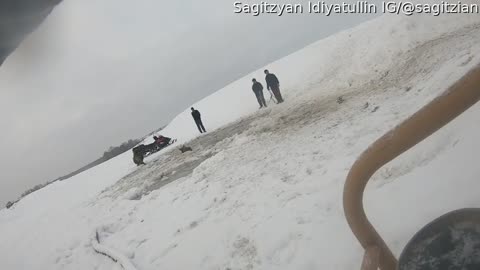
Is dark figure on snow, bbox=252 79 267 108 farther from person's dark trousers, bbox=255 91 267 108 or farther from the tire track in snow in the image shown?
the tire track in snow

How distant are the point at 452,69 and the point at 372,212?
198 inches

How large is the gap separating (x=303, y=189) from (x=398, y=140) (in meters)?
3.45

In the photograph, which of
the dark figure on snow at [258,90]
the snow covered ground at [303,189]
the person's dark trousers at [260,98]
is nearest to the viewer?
the snow covered ground at [303,189]

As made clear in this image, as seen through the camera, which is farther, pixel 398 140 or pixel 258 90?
pixel 258 90

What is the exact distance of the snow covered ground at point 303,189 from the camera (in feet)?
11.9

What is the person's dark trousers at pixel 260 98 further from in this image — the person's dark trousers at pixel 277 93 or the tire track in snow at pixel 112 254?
the tire track in snow at pixel 112 254

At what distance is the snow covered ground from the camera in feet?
11.9

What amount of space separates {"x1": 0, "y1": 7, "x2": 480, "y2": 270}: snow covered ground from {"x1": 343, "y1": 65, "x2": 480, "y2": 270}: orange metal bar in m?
1.02

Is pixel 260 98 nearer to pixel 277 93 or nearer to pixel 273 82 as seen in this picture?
pixel 277 93

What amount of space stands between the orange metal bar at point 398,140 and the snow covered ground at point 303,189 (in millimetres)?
1022

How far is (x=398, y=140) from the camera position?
1818 millimetres

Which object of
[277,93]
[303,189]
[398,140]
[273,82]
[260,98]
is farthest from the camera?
[260,98]

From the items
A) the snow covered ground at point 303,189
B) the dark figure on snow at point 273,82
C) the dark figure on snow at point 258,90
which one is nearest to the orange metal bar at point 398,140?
the snow covered ground at point 303,189

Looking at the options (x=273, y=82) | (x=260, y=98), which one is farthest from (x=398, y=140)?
(x=260, y=98)
